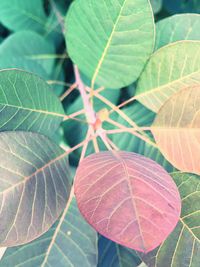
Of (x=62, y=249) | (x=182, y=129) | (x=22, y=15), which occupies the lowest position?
(x=62, y=249)

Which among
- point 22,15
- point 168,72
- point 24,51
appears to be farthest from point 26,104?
point 22,15

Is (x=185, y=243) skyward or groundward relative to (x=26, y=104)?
groundward

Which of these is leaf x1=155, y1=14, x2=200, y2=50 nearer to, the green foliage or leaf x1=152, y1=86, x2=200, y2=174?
the green foliage

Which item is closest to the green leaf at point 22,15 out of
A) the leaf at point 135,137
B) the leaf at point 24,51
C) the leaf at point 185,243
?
the leaf at point 24,51

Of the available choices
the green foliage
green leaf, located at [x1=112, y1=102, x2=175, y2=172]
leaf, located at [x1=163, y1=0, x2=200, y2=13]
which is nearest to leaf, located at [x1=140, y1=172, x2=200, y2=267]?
the green foliage

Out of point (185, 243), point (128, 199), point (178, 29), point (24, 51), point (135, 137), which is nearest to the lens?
point (128, 199)

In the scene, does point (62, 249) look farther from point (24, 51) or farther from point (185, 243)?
point (24, 51)

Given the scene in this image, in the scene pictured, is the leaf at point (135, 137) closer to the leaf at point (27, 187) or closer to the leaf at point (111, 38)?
the leaf at point (111, 38)

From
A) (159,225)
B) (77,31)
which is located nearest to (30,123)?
(77,31)
